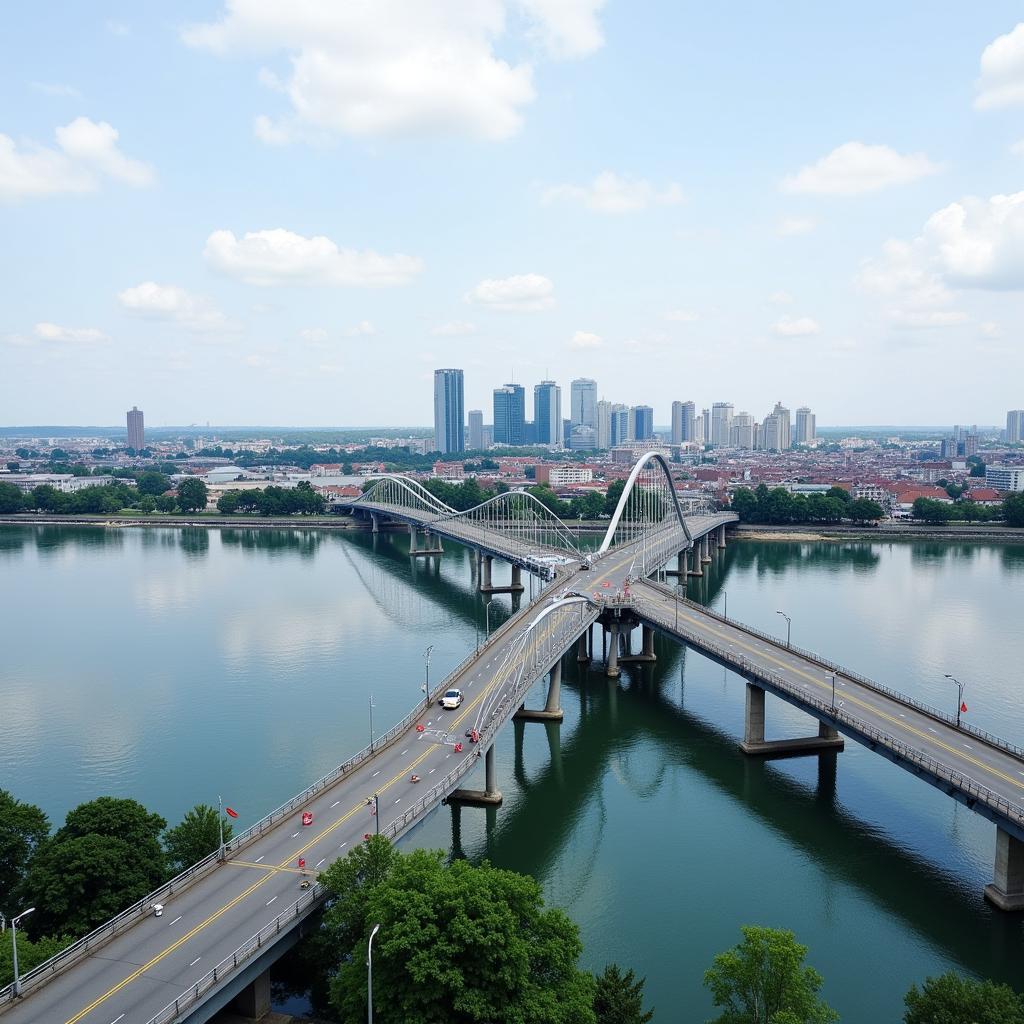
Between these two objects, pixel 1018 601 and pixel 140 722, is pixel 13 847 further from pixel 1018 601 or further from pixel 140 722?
pixel 1018 601

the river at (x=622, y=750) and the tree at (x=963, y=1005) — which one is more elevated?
the tree at (x=963, y=1005)

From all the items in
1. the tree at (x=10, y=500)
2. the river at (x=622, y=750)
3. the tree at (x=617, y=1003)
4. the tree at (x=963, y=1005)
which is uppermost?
the tree at (x=10, y=500)

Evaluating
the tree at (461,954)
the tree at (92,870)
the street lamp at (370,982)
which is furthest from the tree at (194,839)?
the street lamp at (370,982)

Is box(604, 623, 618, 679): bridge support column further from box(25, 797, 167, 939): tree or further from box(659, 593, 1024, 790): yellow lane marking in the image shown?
box(25, 797, 167, 939): tree

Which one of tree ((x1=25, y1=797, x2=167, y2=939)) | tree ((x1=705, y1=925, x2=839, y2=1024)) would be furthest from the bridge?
tree ((x1=705, y1=925, x2=839, y2=1024))

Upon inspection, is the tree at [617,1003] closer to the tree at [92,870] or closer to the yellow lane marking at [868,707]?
the tree at [92,870]
